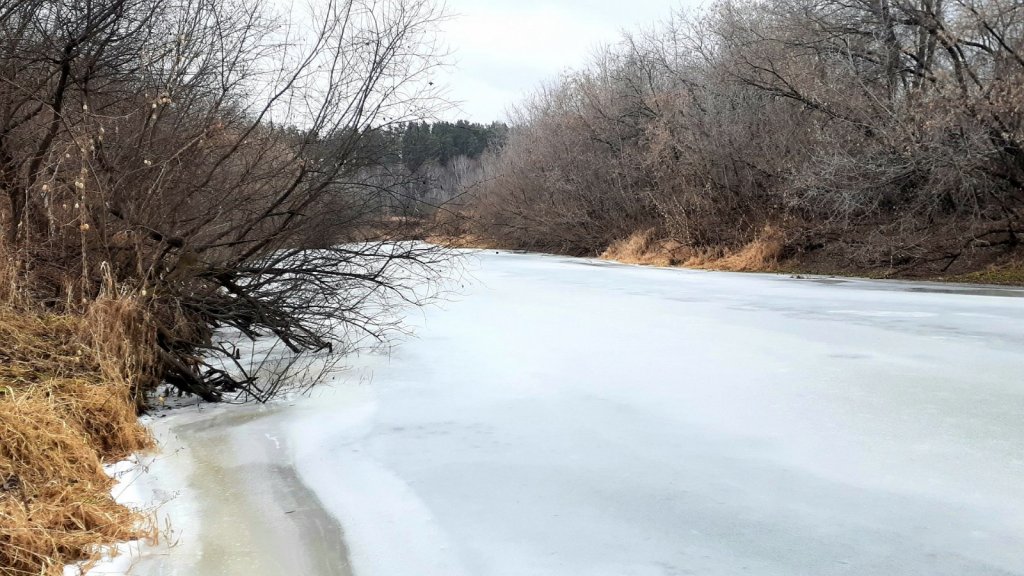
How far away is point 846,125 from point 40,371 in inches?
577

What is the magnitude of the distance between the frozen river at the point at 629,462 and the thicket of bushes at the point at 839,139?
126 inches

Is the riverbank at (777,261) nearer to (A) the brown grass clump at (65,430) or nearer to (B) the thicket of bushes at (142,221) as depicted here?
(B) the thicket of bushes at (142,221)

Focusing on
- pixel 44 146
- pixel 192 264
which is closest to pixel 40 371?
pixel 192 264

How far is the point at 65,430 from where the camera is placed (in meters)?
3.76

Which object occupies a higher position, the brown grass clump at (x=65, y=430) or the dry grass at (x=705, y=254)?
the dry grass at (x=705, y=254)

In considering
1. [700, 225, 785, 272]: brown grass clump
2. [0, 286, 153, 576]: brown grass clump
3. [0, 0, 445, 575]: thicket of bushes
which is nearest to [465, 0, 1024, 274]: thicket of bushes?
[700, 225, 785, 272]: brown grass clump

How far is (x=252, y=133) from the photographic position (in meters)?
7.29

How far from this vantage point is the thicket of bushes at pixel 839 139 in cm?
1300

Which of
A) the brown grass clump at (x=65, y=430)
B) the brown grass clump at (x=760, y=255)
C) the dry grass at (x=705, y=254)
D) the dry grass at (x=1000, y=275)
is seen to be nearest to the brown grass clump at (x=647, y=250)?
the dry grass at (x=705, y=254)

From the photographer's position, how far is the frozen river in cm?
Result: 295

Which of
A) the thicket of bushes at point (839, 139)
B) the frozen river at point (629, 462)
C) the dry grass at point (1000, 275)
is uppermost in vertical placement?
the thicket of bushes at point (839, 139)

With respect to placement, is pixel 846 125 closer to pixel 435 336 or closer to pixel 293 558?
pixel 435 336

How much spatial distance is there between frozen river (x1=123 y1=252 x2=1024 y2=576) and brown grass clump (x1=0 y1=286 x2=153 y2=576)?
298 mm

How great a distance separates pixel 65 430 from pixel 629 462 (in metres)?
2.78
